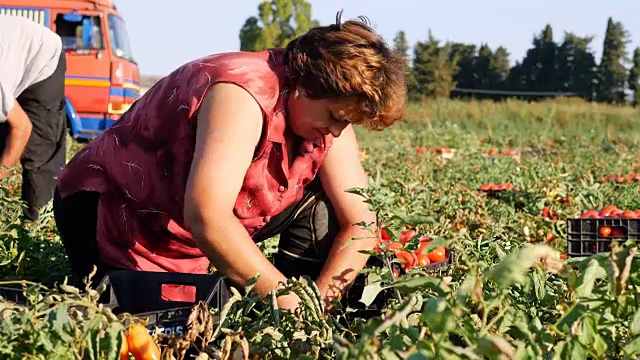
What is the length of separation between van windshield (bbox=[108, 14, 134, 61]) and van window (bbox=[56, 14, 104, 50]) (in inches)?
9.5

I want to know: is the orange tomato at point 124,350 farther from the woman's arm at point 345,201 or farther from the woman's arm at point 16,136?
the woman's arm at point 16,136

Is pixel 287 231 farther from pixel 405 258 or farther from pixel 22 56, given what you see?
pixel 22 56

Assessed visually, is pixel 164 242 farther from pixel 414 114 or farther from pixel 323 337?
pixel 414 114

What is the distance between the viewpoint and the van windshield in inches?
542

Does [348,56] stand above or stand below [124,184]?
above

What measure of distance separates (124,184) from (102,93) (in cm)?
1063

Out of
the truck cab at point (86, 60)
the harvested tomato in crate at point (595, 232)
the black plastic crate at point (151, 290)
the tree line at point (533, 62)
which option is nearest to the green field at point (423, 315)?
the black plastic crate at point (151, 290)

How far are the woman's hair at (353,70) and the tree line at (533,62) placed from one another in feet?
126

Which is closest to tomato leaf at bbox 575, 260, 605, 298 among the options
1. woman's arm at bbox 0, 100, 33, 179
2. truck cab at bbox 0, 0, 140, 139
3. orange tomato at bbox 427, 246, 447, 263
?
orange tomato at bbox 427, 246, 447, 263

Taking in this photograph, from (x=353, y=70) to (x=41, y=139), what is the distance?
3.13 meters

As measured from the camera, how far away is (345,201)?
304cm

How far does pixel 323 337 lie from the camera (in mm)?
1902

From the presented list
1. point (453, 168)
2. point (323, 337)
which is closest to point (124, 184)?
point (323, 337)

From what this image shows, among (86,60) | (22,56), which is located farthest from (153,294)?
(86,60)
